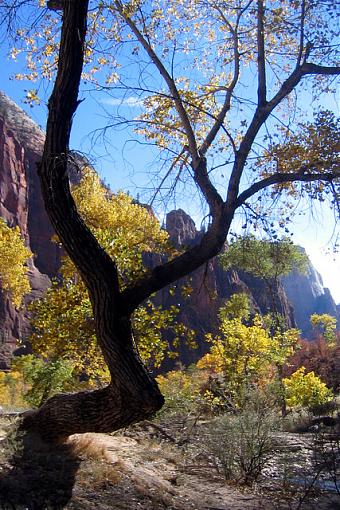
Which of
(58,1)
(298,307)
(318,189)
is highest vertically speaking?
(298,307)

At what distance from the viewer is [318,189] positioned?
5945 millimetres

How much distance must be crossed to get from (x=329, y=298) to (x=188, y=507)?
6861 inches

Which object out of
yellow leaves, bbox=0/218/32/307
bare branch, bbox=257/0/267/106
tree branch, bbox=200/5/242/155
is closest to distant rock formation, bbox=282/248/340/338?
yellow leaves, bbox=0/218/32/307

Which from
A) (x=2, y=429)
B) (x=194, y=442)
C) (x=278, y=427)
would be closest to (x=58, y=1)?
(x=2, y=429)

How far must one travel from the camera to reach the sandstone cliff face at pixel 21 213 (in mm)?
48406

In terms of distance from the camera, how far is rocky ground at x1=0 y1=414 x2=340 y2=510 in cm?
487

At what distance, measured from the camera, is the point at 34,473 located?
523 cm

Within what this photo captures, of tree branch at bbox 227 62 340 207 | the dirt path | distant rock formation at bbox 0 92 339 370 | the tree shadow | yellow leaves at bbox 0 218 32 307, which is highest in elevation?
distant rock formation at bbox 0 92 339 370

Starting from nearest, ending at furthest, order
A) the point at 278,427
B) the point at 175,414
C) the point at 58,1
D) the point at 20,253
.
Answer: the point at 58,1, the point at 278,427, the point at 175,414, the point at 20,253

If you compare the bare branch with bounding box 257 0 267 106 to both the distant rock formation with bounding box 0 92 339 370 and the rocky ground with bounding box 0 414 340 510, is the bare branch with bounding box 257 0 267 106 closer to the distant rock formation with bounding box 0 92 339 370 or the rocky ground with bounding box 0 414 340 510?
the rocky ground with bounding box 0 414 340 510

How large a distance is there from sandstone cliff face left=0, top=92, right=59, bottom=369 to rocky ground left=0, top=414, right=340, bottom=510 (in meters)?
38.4

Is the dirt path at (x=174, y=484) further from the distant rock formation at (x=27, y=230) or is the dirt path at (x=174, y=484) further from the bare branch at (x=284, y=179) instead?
the distant rock formation at (x=27, y=230)

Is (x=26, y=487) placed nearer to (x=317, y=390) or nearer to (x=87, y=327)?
(x=87, y=327)

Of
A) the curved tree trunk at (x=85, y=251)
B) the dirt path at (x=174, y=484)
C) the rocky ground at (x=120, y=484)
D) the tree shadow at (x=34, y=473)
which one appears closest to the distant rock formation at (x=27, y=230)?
the dirt path at (x=174, y=484)
